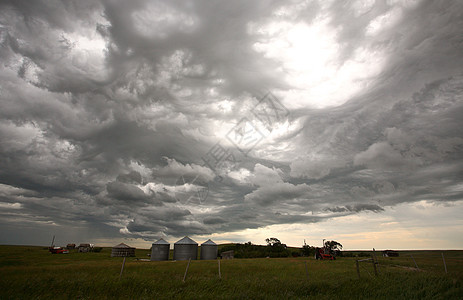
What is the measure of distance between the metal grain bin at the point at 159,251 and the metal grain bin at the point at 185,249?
12.6 ft

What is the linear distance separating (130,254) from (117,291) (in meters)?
96.9

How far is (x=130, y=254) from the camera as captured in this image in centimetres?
10100

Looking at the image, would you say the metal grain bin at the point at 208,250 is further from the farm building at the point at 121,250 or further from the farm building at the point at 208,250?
the farm building at the point at 121,250

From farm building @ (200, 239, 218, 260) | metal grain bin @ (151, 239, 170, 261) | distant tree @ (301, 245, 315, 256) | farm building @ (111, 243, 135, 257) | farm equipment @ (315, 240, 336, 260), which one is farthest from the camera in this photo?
distant tree @ (301, 245, 315, 256)

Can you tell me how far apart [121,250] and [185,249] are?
4165 cm

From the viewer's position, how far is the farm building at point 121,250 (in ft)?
311

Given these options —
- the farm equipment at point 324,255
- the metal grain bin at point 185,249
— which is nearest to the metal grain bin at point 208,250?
the metal grain bin at point 185,249

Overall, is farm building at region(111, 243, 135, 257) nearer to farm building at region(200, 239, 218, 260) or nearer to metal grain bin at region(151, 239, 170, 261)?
metal grain bin at region(151, 239, 170, 261)

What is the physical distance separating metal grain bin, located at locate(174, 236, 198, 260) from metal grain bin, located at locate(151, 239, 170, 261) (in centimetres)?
385

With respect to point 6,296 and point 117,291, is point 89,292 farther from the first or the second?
point 6,296

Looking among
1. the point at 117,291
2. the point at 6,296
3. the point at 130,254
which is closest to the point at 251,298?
the point at 117,291

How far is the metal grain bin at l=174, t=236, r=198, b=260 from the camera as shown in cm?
7062

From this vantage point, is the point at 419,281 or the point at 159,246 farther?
the point at 159,246

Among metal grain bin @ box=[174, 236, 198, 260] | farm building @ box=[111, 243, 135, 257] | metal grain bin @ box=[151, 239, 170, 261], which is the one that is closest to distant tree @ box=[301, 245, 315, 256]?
metal grain bin @ box=[174, 236, 198, 260]
